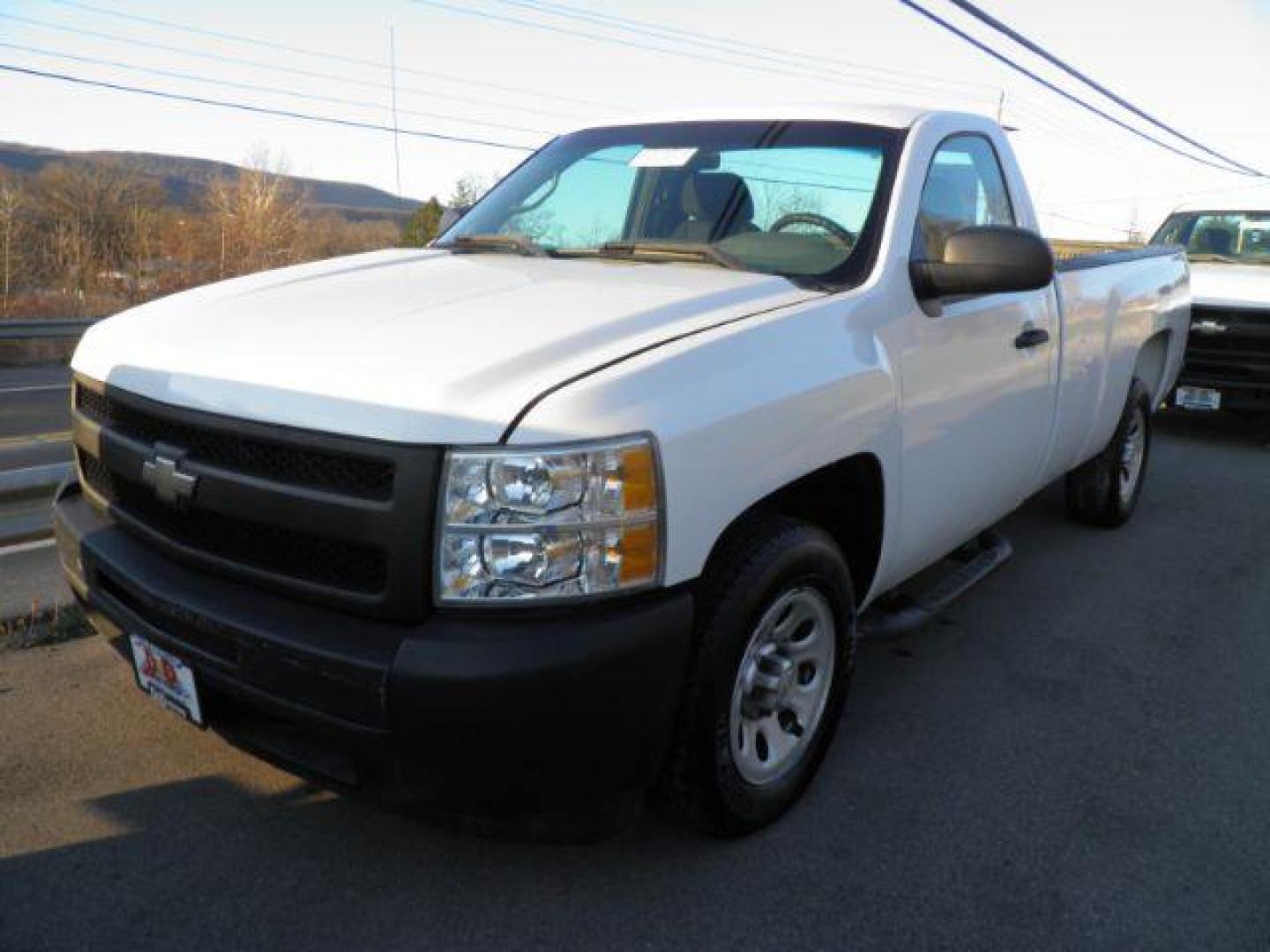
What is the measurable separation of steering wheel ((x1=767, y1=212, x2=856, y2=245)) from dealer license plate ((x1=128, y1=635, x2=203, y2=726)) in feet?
6.89

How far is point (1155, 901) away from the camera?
2387mm

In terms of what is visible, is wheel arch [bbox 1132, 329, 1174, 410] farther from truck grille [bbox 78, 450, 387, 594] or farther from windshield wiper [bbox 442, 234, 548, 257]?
truck grille [bbox 78, 450, 387, 594]

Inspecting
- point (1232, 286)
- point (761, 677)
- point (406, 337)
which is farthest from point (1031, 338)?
point (1232, 286)

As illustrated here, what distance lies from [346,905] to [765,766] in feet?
3.54

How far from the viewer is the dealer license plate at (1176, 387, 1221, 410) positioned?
8.02 m

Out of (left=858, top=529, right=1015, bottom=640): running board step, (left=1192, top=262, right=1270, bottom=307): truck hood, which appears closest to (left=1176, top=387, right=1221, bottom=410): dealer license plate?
(left=1192, top=262, right=1270, bottom=307): truck hood

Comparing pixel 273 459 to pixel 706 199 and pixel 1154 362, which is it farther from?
pixel 1154 362

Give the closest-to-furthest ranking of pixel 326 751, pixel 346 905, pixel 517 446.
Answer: pixel 517 446 → pixel 326 751 → pixel 346 905

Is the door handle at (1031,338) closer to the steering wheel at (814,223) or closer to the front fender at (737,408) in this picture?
the steering wheel at (814,223)

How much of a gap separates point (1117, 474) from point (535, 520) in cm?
444

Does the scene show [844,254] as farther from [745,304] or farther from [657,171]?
[657,171]

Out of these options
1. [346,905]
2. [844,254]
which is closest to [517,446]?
[346,905]

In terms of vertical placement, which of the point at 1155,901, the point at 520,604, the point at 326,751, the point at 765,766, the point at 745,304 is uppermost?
the point at 745,304

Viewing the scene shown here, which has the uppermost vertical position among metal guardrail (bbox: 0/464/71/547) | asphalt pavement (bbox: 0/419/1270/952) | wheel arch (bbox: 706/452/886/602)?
wheel arch (bbox: 706/452/886/602)
